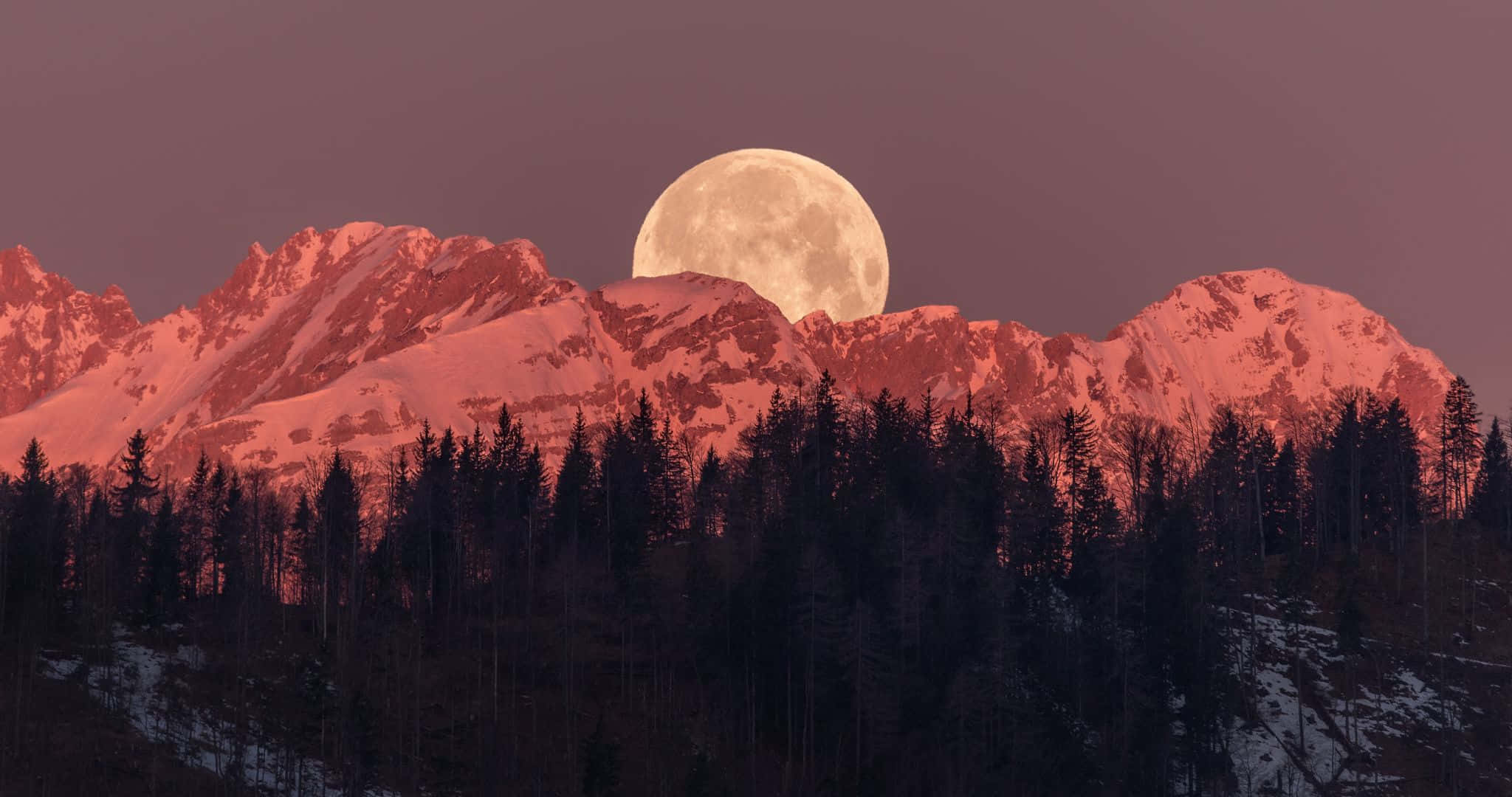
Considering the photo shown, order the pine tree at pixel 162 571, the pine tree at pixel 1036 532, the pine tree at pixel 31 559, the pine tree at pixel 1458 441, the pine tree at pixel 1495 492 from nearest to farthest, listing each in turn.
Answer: the pine tree at pixel 31 559 < the pine tree at pixel 162 571 < the pine tree at pixel 1036 532 < the pine tree at pixel 1495 492 < the pine tree at pixel 1458 441

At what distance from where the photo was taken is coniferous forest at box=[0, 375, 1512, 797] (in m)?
94.2

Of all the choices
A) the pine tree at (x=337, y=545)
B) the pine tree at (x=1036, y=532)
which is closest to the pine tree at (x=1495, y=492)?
the pine tree at (x=1036, y=532)

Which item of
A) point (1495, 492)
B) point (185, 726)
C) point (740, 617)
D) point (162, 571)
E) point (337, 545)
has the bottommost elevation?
point (185, 726)

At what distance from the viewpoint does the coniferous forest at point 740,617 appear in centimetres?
9419

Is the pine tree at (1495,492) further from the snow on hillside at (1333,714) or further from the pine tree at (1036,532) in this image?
the pine tree at (1036,532)

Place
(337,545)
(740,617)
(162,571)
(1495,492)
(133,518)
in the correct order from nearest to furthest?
(740,617)
(162,571)
(133,518)
(337,545)
(1495,492)

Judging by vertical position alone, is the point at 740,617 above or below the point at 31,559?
below

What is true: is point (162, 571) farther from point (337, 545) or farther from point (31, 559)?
point (337, 545)

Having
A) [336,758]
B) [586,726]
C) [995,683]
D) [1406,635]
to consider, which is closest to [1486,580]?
[1406,635]

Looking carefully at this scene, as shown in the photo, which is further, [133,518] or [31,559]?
[133,518]

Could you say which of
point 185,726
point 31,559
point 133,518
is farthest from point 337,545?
point 185,726

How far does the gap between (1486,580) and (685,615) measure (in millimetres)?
58464

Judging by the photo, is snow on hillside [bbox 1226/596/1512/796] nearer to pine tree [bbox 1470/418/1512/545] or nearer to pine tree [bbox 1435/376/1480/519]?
pine tree [bbox 1470/418/1512/545]

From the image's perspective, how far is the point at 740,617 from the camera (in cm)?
10344
